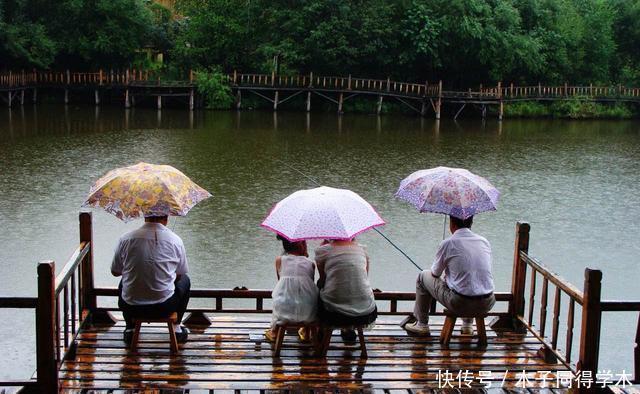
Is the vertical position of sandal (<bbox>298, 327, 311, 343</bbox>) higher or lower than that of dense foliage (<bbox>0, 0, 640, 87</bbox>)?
lower

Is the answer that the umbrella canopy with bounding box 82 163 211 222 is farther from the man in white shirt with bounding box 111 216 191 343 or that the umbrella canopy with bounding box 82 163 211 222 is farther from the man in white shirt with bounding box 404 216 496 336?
the man in white shirt with bounding box 404 216 496 336

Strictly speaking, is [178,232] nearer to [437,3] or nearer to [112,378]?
[112,378]

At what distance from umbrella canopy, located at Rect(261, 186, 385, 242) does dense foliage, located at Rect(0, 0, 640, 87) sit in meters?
30.3

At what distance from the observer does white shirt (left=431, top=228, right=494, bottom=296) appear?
219 inches

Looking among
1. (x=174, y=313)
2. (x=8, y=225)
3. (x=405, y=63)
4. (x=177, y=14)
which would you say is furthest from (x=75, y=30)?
(x=174, y=313)

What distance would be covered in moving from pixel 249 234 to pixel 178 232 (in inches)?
46.7

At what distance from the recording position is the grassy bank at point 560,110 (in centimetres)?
3722

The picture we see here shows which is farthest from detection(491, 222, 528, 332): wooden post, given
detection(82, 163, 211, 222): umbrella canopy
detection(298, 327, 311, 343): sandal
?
detection(82, 163, 211, 222): umbrella canopy

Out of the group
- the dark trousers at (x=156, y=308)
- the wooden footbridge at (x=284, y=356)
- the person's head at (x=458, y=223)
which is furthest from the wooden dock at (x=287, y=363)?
the person's head at (x=458, y=223)

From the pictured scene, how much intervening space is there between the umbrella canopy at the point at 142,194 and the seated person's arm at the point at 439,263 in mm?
1733

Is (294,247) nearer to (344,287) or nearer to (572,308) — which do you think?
(344,287)

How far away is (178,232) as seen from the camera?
13.1 metres

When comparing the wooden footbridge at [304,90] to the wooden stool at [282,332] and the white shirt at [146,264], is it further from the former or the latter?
the white shirt at [146,264]

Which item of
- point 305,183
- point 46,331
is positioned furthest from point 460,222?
point 305,183
